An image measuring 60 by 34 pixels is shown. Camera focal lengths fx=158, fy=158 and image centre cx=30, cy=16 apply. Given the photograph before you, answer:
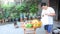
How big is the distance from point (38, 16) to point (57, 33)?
2.13 ft

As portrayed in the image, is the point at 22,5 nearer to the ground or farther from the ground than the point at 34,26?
farther from the ground

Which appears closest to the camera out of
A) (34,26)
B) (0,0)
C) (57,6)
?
(34,26)

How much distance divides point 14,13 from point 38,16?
0.61 m

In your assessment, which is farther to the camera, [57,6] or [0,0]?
[57,6]

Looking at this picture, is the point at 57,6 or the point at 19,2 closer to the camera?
the point at 19,2

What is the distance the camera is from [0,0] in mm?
3914

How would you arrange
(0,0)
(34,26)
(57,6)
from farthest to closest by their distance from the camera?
(57,6) → (0,0) → (34,26)

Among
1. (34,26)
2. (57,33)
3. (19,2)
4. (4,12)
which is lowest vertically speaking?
(57,33)

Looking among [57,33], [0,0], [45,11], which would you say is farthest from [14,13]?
[57,33]

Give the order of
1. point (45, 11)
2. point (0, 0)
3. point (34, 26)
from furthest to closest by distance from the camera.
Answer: point (0, 0), point (45, 11), point (34, 26)

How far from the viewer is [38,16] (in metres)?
3.99

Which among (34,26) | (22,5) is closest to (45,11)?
(34,26)

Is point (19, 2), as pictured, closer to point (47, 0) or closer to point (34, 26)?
point (47, 0)

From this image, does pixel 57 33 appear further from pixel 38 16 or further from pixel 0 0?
pixel 0 0
